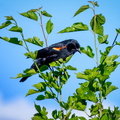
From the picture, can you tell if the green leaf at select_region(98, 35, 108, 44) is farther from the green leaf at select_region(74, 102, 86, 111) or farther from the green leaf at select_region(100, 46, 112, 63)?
the green leaf at select_region(74, 102, 86, 111)

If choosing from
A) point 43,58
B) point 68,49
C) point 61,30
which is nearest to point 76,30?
point 61,30

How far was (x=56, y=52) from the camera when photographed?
224 inches

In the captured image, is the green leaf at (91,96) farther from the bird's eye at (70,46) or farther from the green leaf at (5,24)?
the bird's eye at (70,46)

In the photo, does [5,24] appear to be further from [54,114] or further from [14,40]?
[54,114]

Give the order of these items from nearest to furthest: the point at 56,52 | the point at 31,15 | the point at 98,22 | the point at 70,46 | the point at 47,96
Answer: the point at 47,96 → the point at 98,22 → the point at 31,15 → the point at 56,52 → the point at 70,46

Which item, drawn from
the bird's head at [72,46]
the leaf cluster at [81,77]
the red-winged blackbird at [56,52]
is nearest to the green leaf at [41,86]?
the leaf cluster at [81,77]

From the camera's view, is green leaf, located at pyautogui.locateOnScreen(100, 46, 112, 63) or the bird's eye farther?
the bird's eye

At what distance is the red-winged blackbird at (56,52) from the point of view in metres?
4.95

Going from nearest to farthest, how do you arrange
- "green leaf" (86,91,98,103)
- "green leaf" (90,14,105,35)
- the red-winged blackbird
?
"green leaf" (86,91,98,103)
"green leaf" (90,14,105,35)
the red-winged blackbird

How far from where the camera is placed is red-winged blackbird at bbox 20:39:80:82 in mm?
4946

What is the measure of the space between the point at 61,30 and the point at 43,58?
2.55 meters

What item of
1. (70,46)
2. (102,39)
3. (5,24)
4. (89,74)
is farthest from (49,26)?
(70,46)

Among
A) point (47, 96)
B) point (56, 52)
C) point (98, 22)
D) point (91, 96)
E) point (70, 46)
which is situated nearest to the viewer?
point (91, 96)

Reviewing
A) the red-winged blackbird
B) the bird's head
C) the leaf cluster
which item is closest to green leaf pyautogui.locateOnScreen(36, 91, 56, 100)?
the leaf cluster
